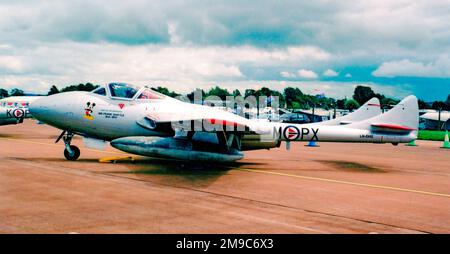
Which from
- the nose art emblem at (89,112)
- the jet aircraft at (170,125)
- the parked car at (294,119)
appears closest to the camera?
the jet aircraft at (170,125)

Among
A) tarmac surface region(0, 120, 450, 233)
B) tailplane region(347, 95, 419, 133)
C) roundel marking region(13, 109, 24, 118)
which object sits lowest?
tarmac surface region(0, 120, 450, 233)

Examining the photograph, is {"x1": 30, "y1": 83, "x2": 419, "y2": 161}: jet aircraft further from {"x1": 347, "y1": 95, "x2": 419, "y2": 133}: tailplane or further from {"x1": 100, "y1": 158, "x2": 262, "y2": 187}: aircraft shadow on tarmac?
{"x1": 100, "y1": 158, "x2": 262, "y2": 187}: aircraft shadow on tarmac

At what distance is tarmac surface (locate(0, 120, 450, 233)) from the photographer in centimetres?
690

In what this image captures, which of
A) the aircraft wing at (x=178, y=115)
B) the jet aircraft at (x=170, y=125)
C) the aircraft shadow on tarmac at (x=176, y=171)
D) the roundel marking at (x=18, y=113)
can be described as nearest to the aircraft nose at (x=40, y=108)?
the jet aircraft at (x=170, y=125)

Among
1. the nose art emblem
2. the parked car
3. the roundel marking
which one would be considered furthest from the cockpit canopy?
the parked car

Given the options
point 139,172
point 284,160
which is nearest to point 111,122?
point 139,172

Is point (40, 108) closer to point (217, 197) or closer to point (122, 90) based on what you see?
point (122, 90)

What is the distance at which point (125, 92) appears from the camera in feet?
47.2

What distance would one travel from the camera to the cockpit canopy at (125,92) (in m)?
14.3

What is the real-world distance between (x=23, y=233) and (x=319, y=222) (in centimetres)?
463

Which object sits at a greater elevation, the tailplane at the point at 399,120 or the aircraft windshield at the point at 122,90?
the aircraft windshield at the point at 122,90

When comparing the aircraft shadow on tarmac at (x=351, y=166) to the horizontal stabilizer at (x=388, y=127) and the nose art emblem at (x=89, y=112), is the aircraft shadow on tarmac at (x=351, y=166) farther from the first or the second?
the nose art emblem at (x=89, y=112)

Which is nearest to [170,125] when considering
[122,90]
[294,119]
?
[122,90]

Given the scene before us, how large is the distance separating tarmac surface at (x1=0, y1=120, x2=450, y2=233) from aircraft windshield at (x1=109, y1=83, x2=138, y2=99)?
229cm
